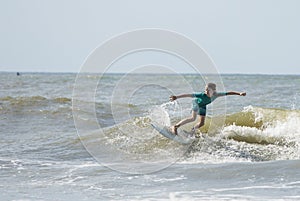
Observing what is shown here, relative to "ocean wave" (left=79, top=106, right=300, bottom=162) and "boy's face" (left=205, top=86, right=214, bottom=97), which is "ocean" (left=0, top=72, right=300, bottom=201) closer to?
"ocean wave" (left=79, top=106, right=300, bottom=162)

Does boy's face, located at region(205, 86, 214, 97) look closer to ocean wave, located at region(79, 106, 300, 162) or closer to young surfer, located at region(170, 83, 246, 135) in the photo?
young surfer, located at region(170, 83, 246, 135)

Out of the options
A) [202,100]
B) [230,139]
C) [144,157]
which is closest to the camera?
[144,157]

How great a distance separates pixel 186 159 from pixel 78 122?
8232 millimetres

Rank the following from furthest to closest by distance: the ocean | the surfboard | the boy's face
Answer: the surfboard < the boy's face < the ocean

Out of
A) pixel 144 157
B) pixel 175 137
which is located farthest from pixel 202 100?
pixel 144 157

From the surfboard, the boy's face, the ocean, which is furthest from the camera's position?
the surfboard

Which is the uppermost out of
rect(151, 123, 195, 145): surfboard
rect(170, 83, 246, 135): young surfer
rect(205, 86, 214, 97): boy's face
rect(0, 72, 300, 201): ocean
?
rect(205, 86, 214, 97): boy's face

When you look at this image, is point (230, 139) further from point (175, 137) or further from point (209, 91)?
point (209, 91)

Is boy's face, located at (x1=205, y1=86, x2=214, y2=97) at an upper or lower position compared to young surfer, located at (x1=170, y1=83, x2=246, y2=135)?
upper

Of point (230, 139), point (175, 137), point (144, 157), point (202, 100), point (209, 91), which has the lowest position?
point (144, 157)

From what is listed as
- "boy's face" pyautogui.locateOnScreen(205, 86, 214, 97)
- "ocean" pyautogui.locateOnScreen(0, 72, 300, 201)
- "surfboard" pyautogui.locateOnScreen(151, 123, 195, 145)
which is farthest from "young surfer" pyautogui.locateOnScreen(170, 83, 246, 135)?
"ocean" pyautogui.locateOnScreen(0, 72, 300, 201)

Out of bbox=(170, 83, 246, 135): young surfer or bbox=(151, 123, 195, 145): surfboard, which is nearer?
bbox=(170, 83, 246, 135): young surfer

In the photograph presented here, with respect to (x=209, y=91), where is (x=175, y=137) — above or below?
below

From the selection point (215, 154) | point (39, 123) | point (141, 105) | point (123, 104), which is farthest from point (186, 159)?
point (141, 105)
